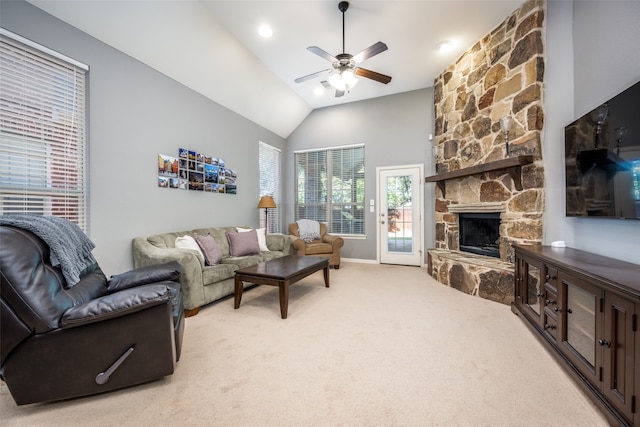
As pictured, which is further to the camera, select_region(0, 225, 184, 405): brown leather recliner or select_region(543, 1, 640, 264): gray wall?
select_region(543, 1, 640, 264): gray wall

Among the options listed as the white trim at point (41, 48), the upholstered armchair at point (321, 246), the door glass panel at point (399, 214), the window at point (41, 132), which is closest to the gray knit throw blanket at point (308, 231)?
the upholstered armchair at point (321, 246)

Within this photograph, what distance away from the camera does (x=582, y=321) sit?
1.69 metres

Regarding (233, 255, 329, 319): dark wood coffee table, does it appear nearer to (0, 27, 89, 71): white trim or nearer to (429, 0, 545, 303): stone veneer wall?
(429, 0, 545, 303): stone veneer wall

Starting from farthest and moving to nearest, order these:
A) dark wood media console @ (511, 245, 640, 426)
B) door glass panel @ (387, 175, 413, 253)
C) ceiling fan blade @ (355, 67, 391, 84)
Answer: door glass panel @ (387, 175, 413, 253)
ceiling fan blade @ (355, 67, 391, 84)
dark wood media console @ (511, 245, 640, 426)

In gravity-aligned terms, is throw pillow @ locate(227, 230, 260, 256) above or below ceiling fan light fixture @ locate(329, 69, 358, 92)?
below

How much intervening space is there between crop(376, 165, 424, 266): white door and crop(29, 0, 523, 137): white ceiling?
1767mm

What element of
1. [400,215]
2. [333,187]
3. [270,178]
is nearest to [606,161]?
[400,215]

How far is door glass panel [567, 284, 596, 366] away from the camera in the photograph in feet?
5.13

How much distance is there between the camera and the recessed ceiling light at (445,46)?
12.2 feet

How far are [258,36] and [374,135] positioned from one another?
2.86 m

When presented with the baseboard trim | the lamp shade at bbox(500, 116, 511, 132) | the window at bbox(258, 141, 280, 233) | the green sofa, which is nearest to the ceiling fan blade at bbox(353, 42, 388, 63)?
the lamp shade at bbox(500, 116, 511, 132)

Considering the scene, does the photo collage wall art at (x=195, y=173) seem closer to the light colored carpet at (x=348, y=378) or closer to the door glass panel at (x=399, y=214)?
the light colored carpet at (x=348, y=378)

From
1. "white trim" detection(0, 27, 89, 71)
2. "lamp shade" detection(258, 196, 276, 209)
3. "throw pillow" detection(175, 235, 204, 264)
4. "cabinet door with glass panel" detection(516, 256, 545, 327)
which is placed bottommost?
"cabinet door with glass panel" detection(516, 256, 545, 327)

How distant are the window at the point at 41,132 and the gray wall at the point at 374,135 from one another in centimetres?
403
